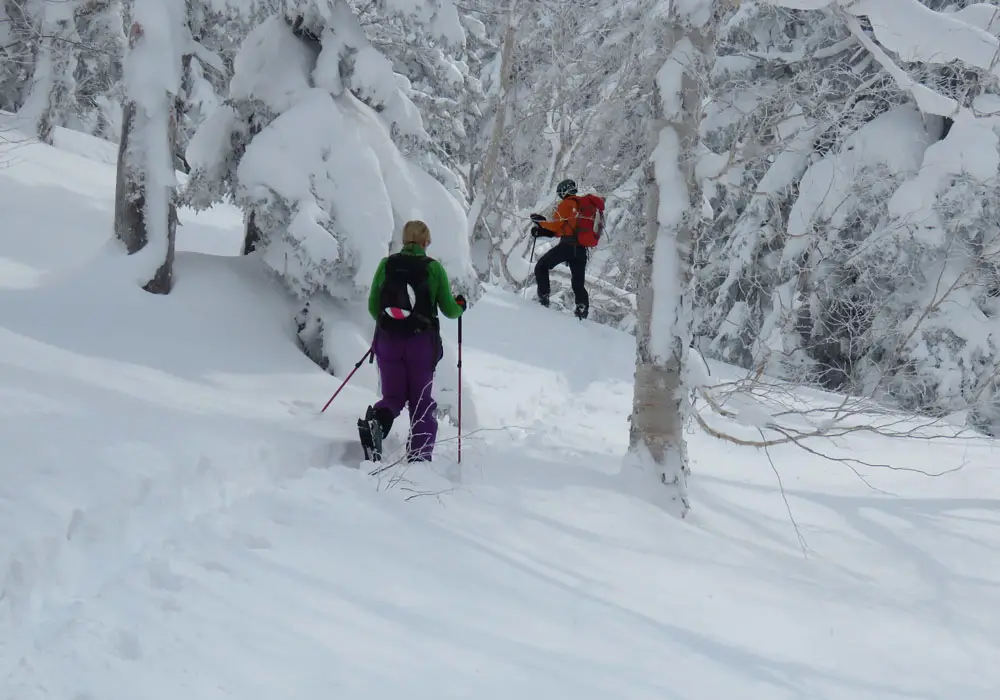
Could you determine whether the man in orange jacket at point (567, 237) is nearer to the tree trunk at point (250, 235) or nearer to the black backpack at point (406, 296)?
the tree trunk at point (250, 235)

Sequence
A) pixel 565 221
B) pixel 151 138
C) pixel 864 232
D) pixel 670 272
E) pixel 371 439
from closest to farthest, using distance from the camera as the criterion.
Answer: pixel 371 439
pixel 670 272
pixel 151 138
pixel 565 221
pixel 864 232

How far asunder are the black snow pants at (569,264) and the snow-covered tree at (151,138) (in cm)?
602

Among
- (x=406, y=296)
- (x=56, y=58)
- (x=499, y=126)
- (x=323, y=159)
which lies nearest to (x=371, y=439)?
(x=406, y=296)

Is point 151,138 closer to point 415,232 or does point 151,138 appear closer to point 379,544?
point 415,232

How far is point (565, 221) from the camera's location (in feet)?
39.7

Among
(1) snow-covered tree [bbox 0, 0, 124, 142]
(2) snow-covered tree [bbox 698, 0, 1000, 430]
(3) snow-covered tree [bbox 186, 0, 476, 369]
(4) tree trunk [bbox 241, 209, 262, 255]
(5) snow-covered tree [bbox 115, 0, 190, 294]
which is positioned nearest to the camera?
(3) snow-covered tree [bbox 186, 0, 476, 369]

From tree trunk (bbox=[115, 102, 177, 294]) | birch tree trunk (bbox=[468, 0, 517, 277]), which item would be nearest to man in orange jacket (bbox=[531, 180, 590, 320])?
birch tree trunk (bbox=[468, 0, 517, 277])

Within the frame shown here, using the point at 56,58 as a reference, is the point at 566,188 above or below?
below

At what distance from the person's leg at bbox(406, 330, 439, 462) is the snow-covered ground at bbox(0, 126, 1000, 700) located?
29 cm

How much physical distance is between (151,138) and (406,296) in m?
3.43

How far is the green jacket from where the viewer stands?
6211 millimetres

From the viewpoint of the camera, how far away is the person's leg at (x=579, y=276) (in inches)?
483

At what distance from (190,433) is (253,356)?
7.23 ft

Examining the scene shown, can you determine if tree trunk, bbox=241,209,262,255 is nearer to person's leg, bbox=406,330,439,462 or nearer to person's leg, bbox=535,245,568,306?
person's leg, bbox=406,330,439,462
